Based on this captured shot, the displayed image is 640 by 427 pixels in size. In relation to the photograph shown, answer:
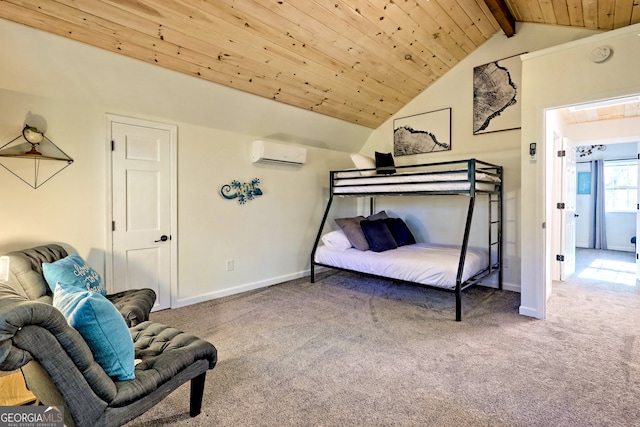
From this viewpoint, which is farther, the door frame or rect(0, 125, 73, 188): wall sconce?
the door frame

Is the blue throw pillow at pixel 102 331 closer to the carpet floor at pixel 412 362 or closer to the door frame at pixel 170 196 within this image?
the carpet floor at pixel 412 362

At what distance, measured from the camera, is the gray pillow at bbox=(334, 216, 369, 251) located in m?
4.13

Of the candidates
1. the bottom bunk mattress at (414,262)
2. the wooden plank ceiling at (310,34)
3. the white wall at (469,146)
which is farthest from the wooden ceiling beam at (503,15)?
the bottom bunk mattress at (414,262)

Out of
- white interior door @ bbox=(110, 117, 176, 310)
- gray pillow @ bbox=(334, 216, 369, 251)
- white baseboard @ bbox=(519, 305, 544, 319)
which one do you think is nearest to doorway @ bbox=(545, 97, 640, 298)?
white baseboard @ bbox=(519, 305, 544, 319)

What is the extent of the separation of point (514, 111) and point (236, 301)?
407 cm

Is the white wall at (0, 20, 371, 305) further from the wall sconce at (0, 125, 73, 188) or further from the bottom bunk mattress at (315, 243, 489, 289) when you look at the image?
the bottom bunk mattress at (315, 243, 489, 289)

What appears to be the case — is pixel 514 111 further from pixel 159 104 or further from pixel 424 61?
pixel 159 104

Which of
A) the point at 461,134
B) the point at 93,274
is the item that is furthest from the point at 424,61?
the point at 93,274

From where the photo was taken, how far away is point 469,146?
4422 mm

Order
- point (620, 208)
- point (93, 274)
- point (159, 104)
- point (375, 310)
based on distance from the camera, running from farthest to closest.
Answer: point (620, 208), point (375, 310), point (159, 104), point (93, 274)

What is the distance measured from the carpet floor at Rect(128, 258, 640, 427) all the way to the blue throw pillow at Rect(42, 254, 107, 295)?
0.90 meters

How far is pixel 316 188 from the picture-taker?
16.2 feet

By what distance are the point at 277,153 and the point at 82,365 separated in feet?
10.6

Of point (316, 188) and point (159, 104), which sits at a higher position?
point (159, 104)
